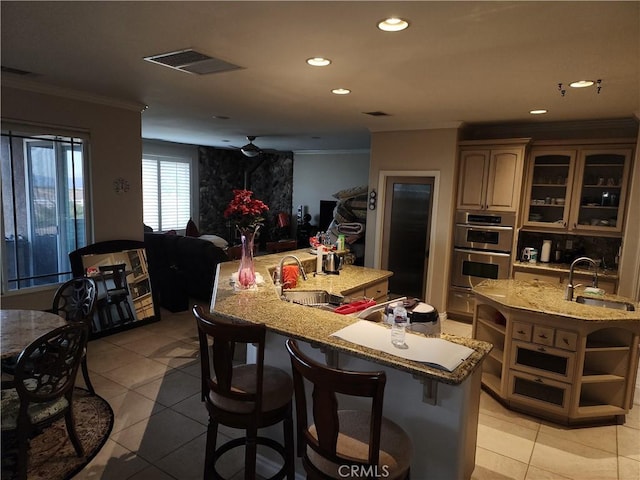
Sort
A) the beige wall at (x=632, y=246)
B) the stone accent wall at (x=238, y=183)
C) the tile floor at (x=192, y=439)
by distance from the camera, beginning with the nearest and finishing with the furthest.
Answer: the tile floor at (x=192, y=439), the beige wall at (x=632, y=246), the stone accent wall at (x=238, y=183)

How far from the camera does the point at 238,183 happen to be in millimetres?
10219

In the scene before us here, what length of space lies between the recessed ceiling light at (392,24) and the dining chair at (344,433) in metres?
1.58

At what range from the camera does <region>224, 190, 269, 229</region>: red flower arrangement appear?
280 cm

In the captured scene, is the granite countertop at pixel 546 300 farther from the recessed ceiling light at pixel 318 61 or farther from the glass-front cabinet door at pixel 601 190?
the recessed ceiling light at pixel 318 61

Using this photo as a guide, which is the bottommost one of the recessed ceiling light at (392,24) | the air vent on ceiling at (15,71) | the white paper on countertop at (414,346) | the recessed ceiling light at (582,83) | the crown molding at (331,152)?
the white paper on countertop at (414,346)

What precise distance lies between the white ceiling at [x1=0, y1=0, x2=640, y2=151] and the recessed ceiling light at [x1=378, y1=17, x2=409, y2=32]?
0.05m

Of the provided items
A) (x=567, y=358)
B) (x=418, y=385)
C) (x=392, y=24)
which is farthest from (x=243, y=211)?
(x=567, y=358)

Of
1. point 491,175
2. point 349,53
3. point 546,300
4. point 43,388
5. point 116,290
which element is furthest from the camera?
point 491,175

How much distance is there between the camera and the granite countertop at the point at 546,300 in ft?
9.00

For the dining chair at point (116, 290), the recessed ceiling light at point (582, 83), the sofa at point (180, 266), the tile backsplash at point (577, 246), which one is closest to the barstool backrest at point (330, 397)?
the recessed ceiling light at point (582, 83)

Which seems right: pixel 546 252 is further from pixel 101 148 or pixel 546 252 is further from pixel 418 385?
pixel 101 148

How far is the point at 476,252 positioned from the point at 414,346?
11.5 feet

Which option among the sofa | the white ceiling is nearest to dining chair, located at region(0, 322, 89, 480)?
the white ceiling

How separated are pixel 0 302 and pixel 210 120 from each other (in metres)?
3.14
